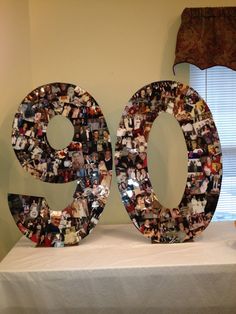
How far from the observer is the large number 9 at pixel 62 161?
1.71 metres

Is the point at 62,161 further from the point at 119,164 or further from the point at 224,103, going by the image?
the point at 224,103

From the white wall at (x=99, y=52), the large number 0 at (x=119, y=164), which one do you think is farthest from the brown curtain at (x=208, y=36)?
the large number 0 at (x=119, y=164)

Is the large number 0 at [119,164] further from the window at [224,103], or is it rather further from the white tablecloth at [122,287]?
the window at [224,103]

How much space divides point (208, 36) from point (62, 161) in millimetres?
1003

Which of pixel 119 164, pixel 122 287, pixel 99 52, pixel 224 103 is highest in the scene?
pixel 99 52

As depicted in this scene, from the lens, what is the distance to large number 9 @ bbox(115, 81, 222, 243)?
5.60ft

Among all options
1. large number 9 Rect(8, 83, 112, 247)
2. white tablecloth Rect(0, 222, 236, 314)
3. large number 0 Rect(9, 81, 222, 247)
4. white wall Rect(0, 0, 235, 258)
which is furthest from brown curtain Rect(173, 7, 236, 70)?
white tablecloth Rect(0, 222, 236, 314)

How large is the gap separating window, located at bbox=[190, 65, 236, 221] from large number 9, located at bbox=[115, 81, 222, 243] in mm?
413

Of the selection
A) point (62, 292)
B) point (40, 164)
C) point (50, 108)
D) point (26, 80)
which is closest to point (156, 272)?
point (62, 292)

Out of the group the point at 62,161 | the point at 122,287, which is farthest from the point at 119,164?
the point at 122,287

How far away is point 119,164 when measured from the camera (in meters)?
1.72

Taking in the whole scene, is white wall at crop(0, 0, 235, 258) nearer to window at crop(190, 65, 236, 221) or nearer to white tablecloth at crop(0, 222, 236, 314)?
window at crop(190, 65, 236, 221)

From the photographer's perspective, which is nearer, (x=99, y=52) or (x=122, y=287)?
(x=122, y=287)

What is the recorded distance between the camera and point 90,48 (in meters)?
2.02
